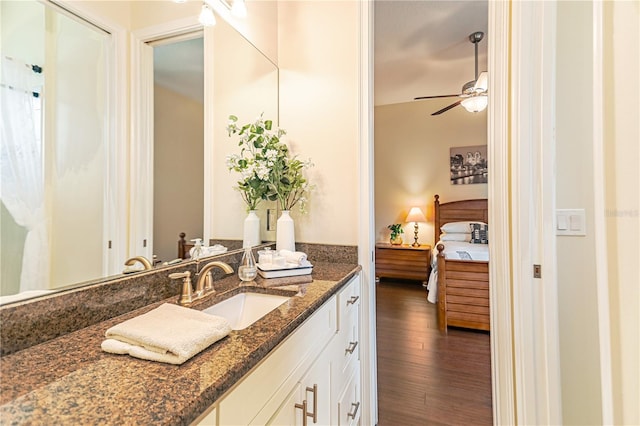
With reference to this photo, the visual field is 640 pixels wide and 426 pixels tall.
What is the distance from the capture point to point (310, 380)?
0.95 metres

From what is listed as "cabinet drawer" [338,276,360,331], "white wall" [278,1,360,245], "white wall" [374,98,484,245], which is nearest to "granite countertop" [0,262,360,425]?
"cabinet drawer" [338,276,360,331]

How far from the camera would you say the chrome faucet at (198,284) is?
1045mm

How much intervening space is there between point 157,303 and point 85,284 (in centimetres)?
24

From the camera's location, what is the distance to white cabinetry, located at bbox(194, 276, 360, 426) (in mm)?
632

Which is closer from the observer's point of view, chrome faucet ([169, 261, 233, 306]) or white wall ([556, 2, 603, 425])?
chrome faucet ([169, 261, 233, 306])

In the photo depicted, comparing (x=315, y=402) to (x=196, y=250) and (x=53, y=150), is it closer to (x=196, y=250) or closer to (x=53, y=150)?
(x=196, y=250)

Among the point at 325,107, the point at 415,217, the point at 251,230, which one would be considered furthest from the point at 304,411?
the point at 415,217

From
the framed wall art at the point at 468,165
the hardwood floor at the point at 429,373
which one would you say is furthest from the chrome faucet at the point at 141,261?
the framed wall art at the point at 468,165

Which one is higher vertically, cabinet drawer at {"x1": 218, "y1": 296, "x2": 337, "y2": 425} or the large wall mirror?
the large wall mirror

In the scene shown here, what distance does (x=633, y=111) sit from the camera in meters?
0.54

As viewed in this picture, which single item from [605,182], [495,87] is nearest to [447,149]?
[495,87]

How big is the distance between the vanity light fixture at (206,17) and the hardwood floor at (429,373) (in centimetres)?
233

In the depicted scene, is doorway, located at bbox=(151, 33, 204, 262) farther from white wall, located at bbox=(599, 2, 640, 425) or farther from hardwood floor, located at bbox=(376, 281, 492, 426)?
hardwood floor, located at bbox=(376, 281, 492, 426)

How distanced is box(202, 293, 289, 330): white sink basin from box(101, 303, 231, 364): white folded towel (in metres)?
0.39
